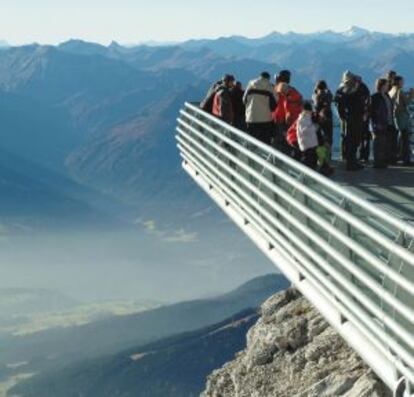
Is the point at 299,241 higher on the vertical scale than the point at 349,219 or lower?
lower

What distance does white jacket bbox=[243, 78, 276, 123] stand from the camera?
18.0 metres

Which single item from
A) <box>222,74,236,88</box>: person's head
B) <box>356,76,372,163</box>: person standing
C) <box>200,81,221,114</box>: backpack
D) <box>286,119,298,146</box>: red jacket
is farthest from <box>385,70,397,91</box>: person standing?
<box>200,81,221,114</box>: backpack

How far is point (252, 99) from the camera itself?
18.1 metres

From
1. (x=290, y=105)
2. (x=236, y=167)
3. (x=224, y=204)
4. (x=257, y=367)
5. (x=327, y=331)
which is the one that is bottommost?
(x=257, y=367)

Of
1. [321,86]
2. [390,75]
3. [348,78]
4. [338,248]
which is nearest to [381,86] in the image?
[348,78]

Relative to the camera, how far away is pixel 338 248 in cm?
973

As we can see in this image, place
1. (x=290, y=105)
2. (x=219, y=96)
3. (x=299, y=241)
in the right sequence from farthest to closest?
(x=219, y=96)
(x=290, y=105)
(x=299, y=241)

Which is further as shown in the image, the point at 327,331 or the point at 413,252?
the point at 327,331

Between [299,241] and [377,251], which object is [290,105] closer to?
[299,241]

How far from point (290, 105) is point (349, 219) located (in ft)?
A: 31.0

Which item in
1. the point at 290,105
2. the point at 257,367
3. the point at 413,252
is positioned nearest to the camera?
the point at 413,252

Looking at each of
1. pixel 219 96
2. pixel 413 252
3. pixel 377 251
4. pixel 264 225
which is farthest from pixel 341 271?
pixel 219 96

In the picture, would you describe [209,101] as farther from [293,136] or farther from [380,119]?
[380,119]

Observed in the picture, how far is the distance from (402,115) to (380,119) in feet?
5.40
